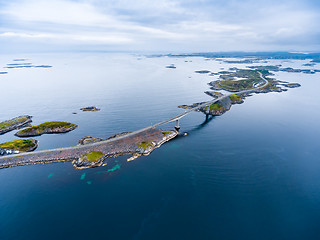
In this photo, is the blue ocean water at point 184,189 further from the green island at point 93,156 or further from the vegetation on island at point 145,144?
the green island at point 93,156

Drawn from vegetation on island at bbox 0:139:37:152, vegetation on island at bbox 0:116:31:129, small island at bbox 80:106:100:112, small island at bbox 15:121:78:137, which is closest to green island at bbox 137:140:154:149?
small island at bbox 15:121:78:137

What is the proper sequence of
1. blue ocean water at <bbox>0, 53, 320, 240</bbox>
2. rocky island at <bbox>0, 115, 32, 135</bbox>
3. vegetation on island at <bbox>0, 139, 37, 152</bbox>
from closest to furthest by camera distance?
blue ocean water at <bbox>0, 53, 320, 240</bbox> < vegetation on island at <bbox>0, 139, 37, 152</bbox> < rocky island at <bbox>0, 115, 32, 135</bbox>

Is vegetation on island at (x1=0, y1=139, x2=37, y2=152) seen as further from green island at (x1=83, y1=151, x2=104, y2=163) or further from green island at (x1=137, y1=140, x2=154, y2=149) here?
green island at (x1=137, y1=140, x2=154, y2=149)

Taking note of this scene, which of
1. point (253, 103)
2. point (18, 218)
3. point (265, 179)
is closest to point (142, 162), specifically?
point (18, 218)

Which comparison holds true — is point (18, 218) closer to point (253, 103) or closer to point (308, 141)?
point (308, 141)

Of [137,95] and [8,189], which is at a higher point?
[137,95]

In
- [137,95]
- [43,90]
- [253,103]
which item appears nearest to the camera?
[253,103]

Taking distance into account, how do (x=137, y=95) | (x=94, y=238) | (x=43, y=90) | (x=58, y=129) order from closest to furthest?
(x=94, y=238), (x=58, y=129), (x=137, y=95), (x=43, y=90)
